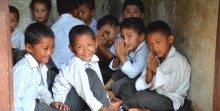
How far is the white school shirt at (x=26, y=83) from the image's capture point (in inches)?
110

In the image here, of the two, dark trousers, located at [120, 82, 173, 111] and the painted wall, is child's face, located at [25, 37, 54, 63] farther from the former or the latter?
the painted wall

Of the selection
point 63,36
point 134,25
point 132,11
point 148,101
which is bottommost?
point 148,101

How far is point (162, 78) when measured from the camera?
3.24 metres

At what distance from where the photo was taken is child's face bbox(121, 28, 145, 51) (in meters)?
3.66

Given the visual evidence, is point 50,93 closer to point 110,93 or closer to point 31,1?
point 110,93

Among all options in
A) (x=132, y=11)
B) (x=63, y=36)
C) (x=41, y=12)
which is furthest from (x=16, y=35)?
(x=132, y=11)

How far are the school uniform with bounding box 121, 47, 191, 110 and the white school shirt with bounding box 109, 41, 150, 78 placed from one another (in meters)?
0.23

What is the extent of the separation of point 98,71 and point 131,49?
0.54 metres

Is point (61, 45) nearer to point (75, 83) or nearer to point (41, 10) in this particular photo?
point (75, 83)

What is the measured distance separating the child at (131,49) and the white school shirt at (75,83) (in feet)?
1.73

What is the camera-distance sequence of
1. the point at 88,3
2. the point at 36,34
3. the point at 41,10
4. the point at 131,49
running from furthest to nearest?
the point at 41,10
the point at 88,3
the point at 131,49
the point at 36,34

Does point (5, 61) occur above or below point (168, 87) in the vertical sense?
above

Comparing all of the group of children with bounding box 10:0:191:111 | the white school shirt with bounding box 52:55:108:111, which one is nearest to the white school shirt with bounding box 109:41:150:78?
the group of children with bounding box 10:0:191:111

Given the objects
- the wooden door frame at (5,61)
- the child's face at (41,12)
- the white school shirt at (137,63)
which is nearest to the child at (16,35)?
the child's face at (41,12)
